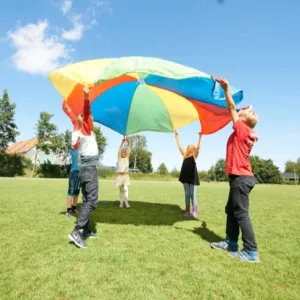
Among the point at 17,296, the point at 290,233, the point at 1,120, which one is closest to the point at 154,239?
the point at 17,296

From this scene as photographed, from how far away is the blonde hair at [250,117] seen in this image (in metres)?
4.58

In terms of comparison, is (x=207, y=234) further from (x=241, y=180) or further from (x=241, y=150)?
(x=241, y=150)

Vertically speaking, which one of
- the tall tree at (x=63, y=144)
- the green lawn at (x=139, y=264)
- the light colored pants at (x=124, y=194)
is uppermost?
the tall tree at (x=63, y=144)

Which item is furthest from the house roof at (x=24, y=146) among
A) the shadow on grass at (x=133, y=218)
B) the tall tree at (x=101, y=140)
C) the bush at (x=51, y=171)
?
the shadow on grass at (x=133, y=218)

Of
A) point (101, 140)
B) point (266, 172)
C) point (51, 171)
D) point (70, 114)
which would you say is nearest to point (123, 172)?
point (70, 114)

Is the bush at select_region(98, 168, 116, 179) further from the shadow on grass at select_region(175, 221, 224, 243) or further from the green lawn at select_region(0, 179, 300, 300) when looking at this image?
the shadow on grass at select_region(175, 221, 224, 243)

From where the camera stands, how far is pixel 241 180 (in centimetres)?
439

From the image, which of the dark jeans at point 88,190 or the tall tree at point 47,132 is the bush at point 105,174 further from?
the dark jeans at point 88,190

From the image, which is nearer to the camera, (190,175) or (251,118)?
(251,118)

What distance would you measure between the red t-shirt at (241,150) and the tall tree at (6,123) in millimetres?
52644

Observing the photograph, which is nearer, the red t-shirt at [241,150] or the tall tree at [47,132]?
the red t-shirt at [241,150]

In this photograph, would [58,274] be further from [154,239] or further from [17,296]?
[154,239]

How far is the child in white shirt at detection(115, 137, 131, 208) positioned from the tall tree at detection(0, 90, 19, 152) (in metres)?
47.3

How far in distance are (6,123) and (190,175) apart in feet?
166
